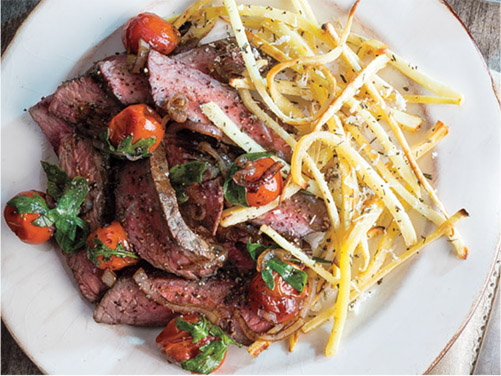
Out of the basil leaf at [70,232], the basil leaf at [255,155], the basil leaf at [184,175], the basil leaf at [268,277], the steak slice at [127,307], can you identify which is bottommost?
the basil leaf at [268,277]

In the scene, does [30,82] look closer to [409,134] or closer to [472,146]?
[409,134]

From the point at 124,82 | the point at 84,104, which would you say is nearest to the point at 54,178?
the point at 84,104

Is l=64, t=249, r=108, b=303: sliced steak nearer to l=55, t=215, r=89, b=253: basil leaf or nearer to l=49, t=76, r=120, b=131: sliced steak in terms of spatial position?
l=55, t=215, r=89, b=253: basil leaf

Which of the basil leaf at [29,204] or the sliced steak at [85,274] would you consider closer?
the basil leaf at [29,204]

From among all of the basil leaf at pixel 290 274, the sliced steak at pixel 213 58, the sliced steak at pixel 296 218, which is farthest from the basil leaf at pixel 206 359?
the sliced steak at pixel 213 58

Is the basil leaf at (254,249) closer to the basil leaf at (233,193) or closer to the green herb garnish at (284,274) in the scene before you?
the green herb garnish at (284,274)

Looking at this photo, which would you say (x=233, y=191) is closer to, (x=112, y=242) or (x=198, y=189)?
(x=198, y=189)
